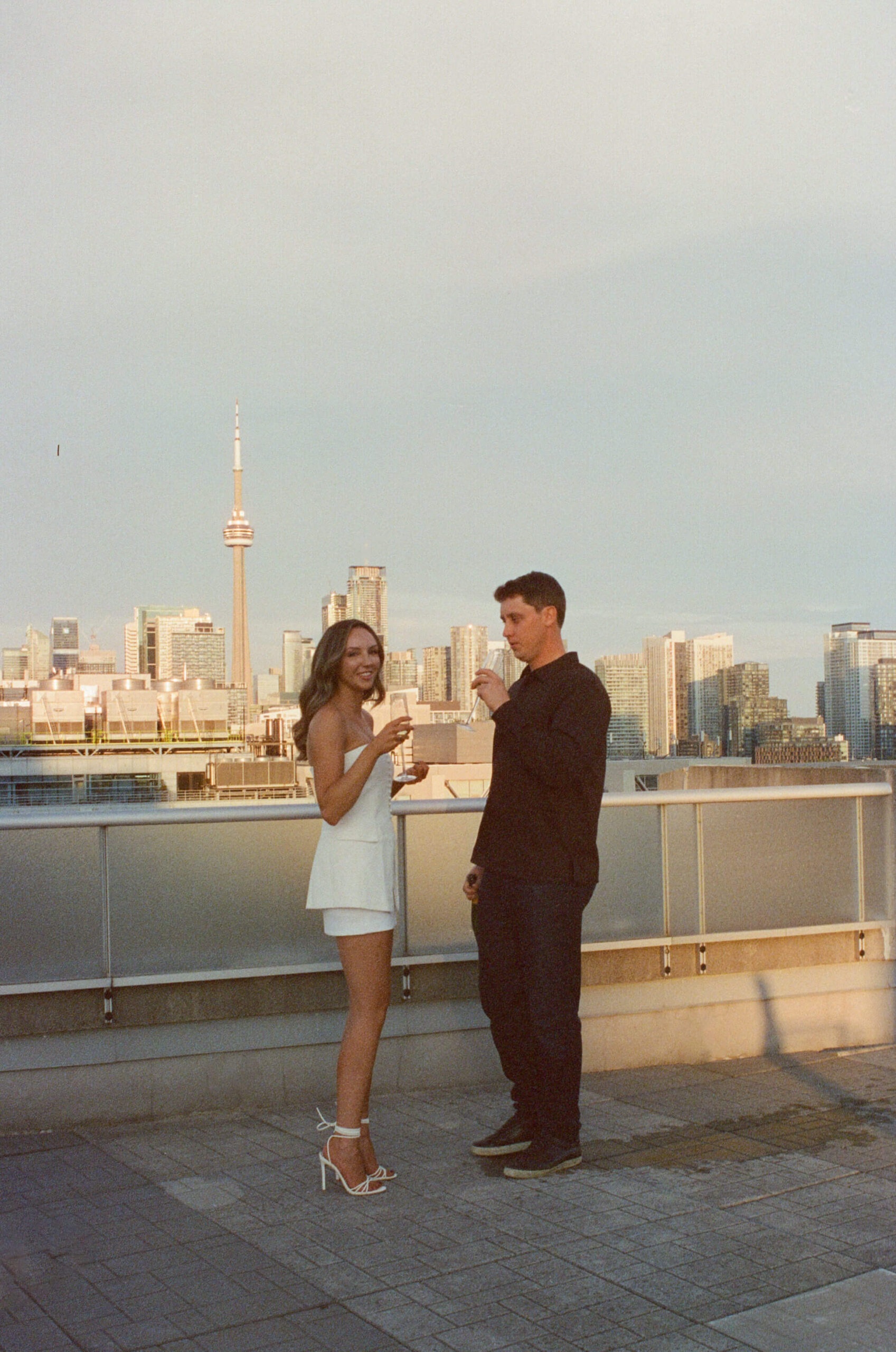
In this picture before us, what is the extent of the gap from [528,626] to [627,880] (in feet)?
7.41

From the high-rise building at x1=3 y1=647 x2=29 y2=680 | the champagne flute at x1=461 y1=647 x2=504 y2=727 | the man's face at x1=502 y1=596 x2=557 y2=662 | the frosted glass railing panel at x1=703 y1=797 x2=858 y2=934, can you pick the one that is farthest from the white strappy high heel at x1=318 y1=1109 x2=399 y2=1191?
the high-rise building at x1=3 y1=647 x2=29 y2=680

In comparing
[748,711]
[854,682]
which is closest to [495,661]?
[854,682]

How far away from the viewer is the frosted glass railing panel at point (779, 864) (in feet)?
22.5

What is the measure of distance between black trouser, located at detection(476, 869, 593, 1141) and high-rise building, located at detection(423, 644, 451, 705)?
108m

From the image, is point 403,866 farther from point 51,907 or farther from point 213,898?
point 51,907

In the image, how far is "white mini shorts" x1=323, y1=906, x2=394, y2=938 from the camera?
455 centimetres

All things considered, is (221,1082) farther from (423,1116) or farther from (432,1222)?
(432,1222)

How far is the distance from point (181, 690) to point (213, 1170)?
163 m

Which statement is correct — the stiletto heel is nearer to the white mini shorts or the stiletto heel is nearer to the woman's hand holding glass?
the white mini shorts

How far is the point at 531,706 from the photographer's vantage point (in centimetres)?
481

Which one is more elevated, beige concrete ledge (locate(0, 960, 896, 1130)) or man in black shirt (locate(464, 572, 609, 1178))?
man in black shirt (locate(464, 572, 609, 1178))

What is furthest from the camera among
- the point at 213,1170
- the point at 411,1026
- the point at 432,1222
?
the point at 411,1026

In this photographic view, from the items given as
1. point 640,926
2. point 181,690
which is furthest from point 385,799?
point 181,690

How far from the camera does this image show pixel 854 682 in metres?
51.8
